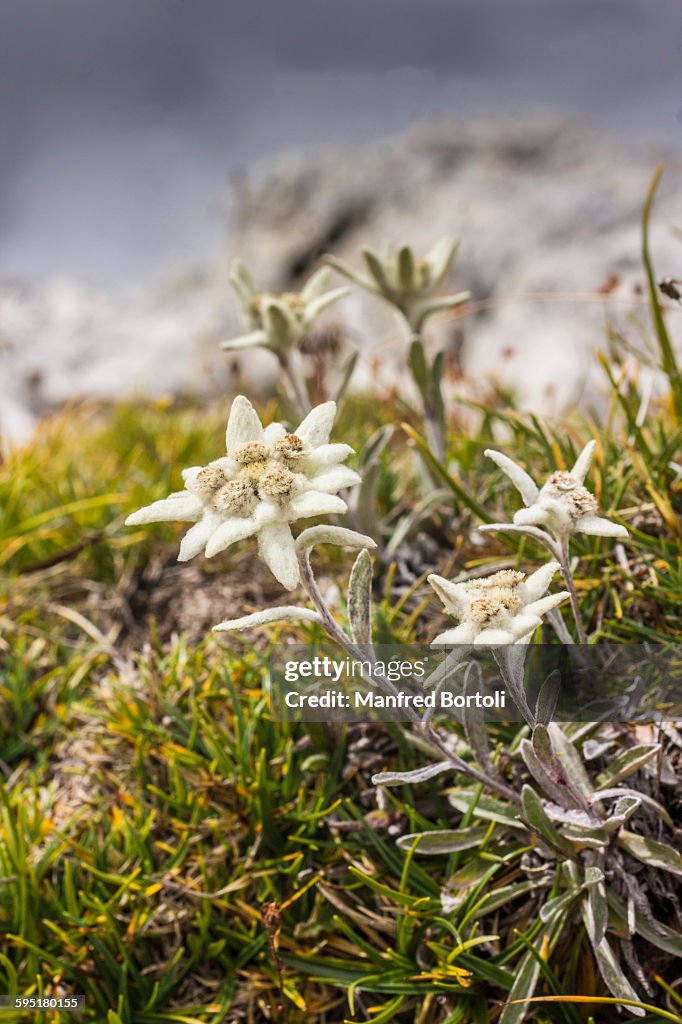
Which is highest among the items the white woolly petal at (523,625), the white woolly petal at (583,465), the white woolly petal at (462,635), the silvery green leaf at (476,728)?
the white woolly petal at (583,465)

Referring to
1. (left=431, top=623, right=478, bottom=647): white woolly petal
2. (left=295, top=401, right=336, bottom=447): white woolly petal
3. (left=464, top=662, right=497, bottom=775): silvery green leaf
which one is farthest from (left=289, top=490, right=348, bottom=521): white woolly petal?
(left=464, top=662, right=497, bottom=775): silvery green leaf

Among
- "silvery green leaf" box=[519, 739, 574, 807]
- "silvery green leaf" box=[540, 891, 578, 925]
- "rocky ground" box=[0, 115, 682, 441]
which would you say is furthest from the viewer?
"rocky ground" box=[0, 115, 682, 441]

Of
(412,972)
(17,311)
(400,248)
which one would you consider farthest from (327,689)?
(17,311)

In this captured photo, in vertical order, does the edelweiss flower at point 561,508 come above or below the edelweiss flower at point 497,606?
above

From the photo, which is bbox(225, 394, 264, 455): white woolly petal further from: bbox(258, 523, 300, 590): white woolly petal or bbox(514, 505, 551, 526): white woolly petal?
bbox(514, 505, 551, 526): white woolly petal

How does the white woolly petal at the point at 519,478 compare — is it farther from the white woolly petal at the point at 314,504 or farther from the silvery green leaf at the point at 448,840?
the silvery green leaf at the point at 448,840

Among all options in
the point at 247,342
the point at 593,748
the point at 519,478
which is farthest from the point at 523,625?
the point at 247,342

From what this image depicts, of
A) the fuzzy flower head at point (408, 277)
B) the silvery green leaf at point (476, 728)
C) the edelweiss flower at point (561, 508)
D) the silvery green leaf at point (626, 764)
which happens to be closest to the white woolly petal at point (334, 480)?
the edelweiss flower at point (561, 508)

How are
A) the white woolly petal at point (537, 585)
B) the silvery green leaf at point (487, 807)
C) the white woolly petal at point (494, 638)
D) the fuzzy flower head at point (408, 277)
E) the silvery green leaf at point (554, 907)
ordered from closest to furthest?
the white woolly petal at point (494, 638) < the white woolly petal at point (537, 585) < the silvery green leaf at point (554, 907) < the silvery green leaf at point (487, 807) < the fuzzy flower head at point (408, 277)
